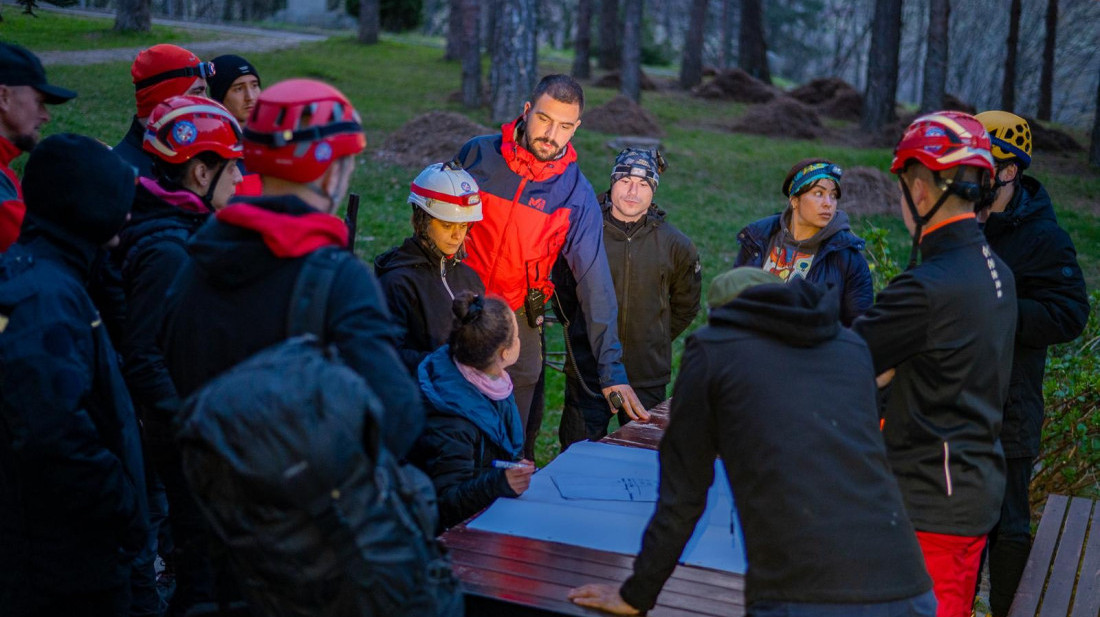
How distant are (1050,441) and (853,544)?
14.3 feet

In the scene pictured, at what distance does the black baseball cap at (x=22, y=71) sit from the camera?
396 cm

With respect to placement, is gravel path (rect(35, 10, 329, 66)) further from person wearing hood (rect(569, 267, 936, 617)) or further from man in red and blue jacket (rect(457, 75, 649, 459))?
person wearing hood (rect(569, 267, 936, 617))

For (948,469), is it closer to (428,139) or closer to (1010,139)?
(1010,139)

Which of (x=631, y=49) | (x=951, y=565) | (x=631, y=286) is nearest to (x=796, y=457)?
(x=951, y=565)

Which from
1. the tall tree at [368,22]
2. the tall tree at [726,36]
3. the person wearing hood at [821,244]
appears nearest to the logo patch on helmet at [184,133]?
the person wearing hood at [821,244]

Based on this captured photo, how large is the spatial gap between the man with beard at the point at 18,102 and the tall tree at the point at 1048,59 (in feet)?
77.3

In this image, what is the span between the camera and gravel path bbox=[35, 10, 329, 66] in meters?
18.2

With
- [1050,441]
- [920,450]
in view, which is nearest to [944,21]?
[1050,441]

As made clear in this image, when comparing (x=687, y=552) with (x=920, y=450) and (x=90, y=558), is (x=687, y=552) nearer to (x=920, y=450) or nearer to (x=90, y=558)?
(x=920, y=450)

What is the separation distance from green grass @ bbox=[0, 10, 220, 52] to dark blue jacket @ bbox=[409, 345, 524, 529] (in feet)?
50.8

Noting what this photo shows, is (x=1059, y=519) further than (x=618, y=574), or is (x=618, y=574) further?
(x=1059, y=519)

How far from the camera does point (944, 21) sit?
19.8 meters

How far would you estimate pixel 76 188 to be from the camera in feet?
10.2

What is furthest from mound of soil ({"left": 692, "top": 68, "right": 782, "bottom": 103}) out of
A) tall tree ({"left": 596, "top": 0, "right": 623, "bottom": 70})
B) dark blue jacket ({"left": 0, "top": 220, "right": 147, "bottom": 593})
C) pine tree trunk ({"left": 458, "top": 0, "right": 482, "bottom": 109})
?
dark blue jacket ({"left": 0, "top": 220, "right": 147, "bottom": 593})
